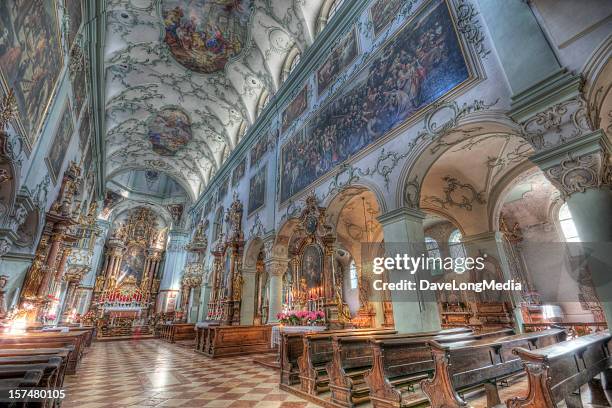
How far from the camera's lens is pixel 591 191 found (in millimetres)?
3539

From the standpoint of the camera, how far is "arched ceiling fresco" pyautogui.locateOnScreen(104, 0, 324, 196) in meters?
11.7

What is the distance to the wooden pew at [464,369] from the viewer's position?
260cm

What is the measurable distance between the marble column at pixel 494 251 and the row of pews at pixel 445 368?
3.19 metres

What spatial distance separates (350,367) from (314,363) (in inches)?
32.2

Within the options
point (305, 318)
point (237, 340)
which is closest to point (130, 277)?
point (237, 340)

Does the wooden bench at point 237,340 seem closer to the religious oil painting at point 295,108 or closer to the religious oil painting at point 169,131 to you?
the religious oil painting at point 295,108

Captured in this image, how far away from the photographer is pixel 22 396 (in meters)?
1.54

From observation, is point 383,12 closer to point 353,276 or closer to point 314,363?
point 314,363

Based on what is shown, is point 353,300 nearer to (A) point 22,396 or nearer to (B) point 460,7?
(B) point 460,7

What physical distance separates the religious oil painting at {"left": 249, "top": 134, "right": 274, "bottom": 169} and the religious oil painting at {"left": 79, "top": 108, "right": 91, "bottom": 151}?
724 cm

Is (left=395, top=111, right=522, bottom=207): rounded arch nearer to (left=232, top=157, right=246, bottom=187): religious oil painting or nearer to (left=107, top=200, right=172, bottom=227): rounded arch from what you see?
(left=232, top=157, right=246, bottom=187): religious oil painting

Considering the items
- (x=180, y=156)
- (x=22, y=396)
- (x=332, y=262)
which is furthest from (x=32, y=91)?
(x=180, y=156)

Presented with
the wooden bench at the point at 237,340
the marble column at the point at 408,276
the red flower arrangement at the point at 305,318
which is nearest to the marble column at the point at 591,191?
the marble column at the point at 408,276

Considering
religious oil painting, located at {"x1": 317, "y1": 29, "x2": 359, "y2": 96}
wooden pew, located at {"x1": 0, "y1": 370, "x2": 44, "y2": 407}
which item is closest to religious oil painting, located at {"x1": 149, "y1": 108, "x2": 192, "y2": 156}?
religious oil painting, located at {"x1": 317, "y1": 29, "x2": 359, "y2": 96}
